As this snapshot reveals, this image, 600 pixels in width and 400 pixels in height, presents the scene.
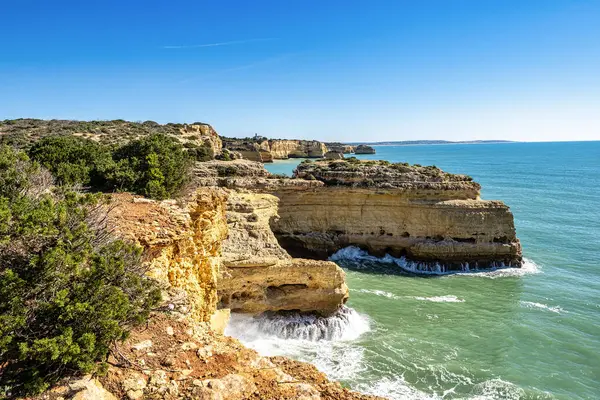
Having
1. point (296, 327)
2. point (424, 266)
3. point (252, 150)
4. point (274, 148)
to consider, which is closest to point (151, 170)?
point (296, 327)

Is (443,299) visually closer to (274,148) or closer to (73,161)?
(73,161)

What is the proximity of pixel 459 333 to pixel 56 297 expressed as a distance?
16620 mm

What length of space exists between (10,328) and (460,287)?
23123 millimetres

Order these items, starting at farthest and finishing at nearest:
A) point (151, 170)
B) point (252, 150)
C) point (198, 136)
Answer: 1. point (252, 150)
2. point (198, 136)
3. point (151, 170)

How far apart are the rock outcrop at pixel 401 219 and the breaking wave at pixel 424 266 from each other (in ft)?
0.58

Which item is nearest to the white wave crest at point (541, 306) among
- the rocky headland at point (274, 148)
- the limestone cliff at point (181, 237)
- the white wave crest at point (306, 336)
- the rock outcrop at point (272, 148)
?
the white wave crest at point (306, 336)

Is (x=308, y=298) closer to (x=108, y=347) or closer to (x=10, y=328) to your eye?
(x=108, y=347)

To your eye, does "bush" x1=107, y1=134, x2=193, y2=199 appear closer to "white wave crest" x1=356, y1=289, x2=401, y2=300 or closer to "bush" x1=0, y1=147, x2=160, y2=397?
"bush" x1=0, y1=147, x2=160, y2=397

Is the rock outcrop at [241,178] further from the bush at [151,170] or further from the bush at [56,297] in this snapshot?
the bush at [56,297]

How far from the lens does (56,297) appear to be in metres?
5.09

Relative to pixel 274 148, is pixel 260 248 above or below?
below

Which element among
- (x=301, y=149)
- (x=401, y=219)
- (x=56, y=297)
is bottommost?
(x=401, y=219)

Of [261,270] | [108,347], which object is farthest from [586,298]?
[108,347]

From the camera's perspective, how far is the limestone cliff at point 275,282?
16.2 meters
